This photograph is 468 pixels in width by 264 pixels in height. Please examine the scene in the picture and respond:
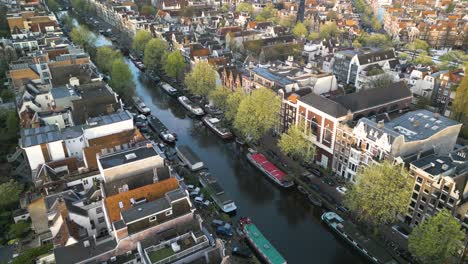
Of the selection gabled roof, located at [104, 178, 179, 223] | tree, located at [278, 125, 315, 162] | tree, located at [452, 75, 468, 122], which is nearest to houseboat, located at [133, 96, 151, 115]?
tree, located at [278, 125, 315, 162]

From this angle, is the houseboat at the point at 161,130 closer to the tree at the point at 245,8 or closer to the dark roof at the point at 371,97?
the dark roof at the point at 371,97

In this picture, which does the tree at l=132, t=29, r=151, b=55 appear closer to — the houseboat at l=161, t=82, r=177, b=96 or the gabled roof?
the houseboat at l=161, t=82, r=177, b=96

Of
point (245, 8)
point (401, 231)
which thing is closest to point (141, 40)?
point (245, 8)

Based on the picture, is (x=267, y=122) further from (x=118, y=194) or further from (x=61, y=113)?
(x=61, y=113)

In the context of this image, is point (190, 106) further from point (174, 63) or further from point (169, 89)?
point (174, 63)

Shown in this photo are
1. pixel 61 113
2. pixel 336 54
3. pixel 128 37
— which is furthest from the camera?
pixel 128 37

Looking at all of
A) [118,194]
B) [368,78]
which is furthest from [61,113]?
[368,78]
